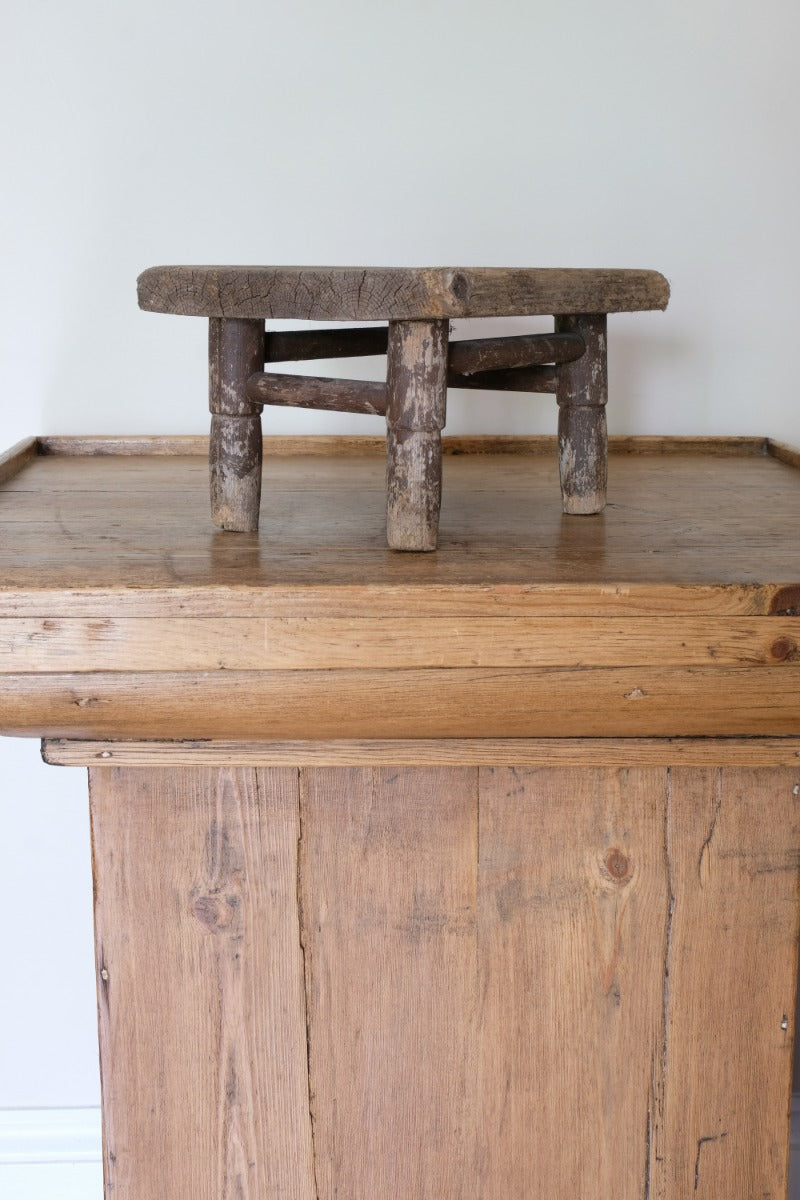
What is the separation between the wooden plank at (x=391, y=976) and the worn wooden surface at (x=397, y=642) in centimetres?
13

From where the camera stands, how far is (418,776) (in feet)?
3.01

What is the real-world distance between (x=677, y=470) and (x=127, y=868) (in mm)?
651

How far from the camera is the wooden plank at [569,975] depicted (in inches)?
36.5

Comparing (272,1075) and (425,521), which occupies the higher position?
(425,521)

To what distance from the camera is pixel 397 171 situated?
51.0 inches

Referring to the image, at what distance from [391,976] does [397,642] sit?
12.9 inches

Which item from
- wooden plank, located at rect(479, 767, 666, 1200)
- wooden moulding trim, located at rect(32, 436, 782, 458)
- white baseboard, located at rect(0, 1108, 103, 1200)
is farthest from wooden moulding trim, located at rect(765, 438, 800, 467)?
white baseboard, located at rect(0, 1108, 103, 1200)

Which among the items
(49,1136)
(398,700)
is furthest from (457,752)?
(49,1136)

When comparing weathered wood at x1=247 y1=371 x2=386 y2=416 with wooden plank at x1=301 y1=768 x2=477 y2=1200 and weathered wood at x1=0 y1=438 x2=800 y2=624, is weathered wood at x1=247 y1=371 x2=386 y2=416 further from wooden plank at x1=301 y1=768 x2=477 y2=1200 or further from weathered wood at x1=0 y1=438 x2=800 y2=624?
wooden plank at x1=301 y1=768 x2=477 y2=1200

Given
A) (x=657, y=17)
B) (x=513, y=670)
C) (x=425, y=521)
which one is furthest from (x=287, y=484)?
(x=657, y=17)

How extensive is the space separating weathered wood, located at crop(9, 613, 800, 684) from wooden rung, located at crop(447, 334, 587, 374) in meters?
0.20

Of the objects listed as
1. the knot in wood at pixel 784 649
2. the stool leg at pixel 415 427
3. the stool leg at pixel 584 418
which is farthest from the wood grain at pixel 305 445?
the knot in wood at pixel 784 649

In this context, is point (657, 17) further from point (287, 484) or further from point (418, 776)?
point (418, 776)

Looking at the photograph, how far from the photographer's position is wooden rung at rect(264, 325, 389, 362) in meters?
0.89
